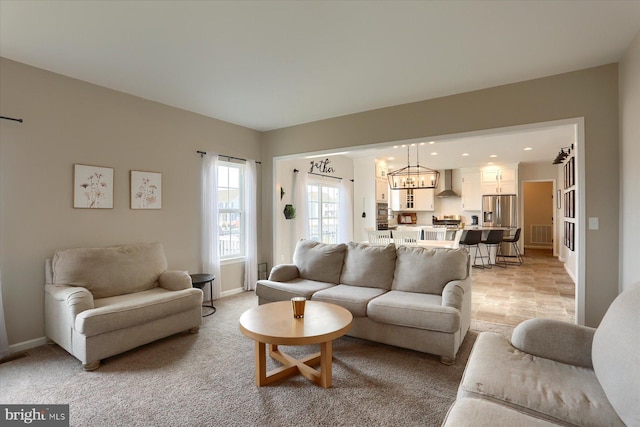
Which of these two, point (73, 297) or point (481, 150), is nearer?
point (73, 297)

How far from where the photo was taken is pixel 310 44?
275 centimetres

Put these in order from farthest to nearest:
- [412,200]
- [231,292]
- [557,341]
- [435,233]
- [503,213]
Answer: [412,200] < [503,213] < [435,233] < [231,292] < [557,341]

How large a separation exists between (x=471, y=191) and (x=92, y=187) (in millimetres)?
9051

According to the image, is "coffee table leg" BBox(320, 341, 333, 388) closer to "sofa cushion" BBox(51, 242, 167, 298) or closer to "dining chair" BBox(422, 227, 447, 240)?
"sofa cushion" BBox(51, 242, 167, 298)

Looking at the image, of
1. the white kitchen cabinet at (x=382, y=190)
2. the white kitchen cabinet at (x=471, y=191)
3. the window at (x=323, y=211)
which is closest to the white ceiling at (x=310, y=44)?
the window at (x=323, y=211)

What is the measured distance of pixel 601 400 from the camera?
4.63ft

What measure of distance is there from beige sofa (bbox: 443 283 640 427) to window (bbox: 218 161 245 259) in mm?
4009

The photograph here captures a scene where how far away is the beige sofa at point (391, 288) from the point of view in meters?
2.79

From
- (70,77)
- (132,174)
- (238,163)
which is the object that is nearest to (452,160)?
(238,163)

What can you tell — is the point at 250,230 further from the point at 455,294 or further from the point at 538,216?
the point at 538,216

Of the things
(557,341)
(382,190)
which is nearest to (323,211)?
(382,190)

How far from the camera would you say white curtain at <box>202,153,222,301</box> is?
467 centimetres

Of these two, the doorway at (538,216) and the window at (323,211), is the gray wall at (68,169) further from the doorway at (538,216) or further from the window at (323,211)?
the doorway at (538,216)

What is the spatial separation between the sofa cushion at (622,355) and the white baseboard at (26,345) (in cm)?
435
